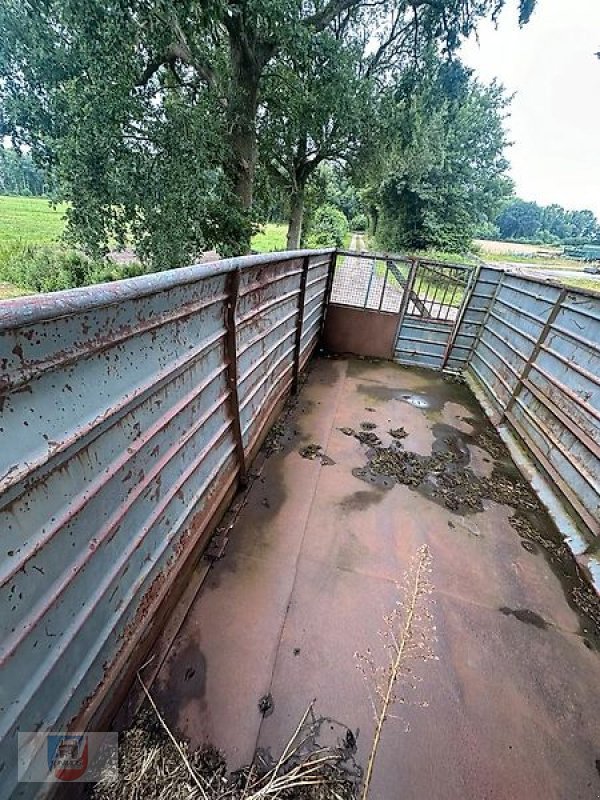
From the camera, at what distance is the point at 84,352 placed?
864 mm

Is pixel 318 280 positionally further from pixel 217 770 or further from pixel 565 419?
pixel 217 770

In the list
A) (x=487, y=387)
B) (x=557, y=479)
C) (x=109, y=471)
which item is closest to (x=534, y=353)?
(x=487, y=387)

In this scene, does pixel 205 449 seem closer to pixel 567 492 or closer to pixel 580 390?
pixel 567 492

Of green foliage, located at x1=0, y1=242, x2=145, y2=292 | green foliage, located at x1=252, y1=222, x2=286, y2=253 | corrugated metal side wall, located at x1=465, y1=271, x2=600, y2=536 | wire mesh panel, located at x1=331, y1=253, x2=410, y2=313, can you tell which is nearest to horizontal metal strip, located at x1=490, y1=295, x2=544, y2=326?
corrugated metal side wall, located at x1=465, y1=271, x2=600, y2=536

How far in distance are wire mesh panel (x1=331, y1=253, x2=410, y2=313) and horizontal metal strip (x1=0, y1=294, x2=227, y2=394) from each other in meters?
3.96

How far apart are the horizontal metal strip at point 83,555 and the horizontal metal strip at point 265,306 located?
2.41 ft

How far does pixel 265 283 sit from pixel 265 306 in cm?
16

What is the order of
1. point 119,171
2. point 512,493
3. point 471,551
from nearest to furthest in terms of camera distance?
point 471,551, point 512,493, point 119,171

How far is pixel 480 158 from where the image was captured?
18422 mm

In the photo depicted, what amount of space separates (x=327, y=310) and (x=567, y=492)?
3.63 metres

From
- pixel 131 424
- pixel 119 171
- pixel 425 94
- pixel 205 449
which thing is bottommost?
pixel 205 449

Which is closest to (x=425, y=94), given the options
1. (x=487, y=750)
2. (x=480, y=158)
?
(x=487, y=750)

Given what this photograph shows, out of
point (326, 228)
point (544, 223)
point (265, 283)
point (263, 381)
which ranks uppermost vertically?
point (544, 223)

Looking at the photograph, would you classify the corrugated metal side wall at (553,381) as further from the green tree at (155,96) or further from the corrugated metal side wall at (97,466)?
the green tree at (155,96)
